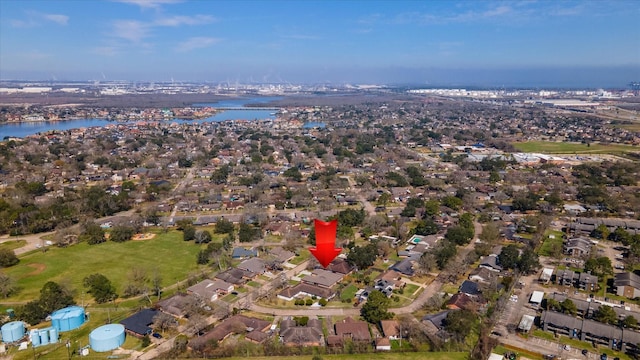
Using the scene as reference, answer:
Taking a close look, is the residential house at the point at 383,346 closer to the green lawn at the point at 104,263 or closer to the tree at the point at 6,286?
the green lawn at the point at 104,263

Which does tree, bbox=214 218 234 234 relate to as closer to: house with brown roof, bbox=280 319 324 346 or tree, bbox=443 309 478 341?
house with brown roof, bbox=280 319 324 346

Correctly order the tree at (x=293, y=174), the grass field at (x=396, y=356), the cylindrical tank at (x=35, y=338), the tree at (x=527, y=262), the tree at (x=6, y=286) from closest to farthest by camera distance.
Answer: the grass field at (x=396, y=356)
the cylindrical tank at (x=35, y=338)
the tree at (x=6, y=286)
the tree at (x=527, y=262)
the tree at (x=293, y=174)

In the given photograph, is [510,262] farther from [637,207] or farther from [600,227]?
[637,207]

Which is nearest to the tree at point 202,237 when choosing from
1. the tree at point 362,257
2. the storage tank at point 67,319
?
the storage tank at point 67,319

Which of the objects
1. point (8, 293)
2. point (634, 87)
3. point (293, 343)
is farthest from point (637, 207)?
point (634, 87)

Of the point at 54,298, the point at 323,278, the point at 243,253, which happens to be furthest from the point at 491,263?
the point at 54,298

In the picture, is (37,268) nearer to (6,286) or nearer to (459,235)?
(6,286)

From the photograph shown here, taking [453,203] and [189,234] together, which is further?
[453,203]
